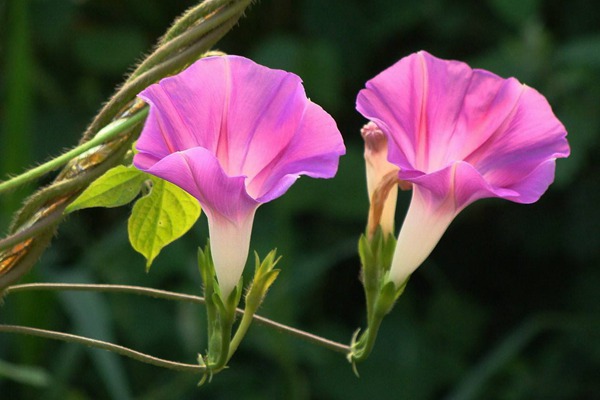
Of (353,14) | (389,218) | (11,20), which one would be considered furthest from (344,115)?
(389,218)

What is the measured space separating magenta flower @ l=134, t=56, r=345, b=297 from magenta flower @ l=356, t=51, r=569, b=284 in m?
0.05

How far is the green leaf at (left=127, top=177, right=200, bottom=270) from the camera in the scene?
0.59 m

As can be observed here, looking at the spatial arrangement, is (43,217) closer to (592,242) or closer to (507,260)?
(592,242)

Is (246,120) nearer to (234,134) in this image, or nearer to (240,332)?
(234,134)

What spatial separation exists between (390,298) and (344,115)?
4.91ft

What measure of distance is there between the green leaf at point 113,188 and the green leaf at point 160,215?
22 millimetres

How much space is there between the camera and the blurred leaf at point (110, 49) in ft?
6.11

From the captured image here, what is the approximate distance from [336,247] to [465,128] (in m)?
1.28

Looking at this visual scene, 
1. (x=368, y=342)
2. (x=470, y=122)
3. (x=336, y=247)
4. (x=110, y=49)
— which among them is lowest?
(x=336, y=247)

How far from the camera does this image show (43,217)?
0.52 meters

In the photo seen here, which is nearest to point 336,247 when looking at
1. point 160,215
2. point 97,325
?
point 97,325

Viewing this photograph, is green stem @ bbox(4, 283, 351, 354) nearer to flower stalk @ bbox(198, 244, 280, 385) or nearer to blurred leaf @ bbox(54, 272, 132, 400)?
flower stalk @ bbox(198, 244, 280, 385)

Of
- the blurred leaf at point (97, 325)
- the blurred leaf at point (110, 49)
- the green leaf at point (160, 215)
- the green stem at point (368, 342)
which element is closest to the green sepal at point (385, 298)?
the green stem at point (368, 342)

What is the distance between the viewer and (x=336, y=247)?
180 cm
